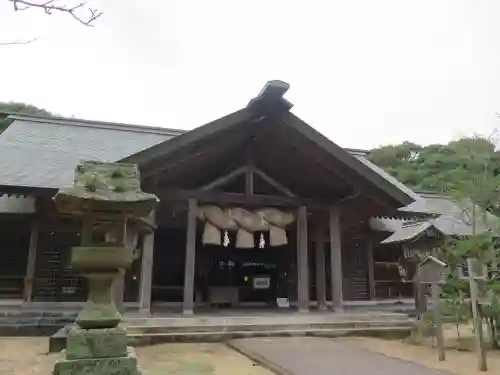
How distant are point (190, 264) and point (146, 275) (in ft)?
3.43

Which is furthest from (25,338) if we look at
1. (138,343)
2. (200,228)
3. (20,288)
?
(200,228)

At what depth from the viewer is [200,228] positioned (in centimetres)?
1352

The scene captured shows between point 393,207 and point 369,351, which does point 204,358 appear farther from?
point 393,207

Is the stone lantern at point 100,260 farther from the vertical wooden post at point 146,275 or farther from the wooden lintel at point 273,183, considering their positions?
the wooden lintel at point 273,183

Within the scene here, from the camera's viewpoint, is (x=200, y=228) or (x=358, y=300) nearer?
(x=200, y=228)

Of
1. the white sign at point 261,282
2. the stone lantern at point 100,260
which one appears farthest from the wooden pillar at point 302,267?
the stone lantern at point 100,260

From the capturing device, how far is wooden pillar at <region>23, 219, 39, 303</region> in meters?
11.7

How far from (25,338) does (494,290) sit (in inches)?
398

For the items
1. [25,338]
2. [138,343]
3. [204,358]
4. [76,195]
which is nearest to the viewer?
[76,195]

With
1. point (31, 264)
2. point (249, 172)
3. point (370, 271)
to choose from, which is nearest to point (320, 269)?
point (370, 271)

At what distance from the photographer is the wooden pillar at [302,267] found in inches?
436

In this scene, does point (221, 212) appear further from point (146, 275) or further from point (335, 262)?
point (335, 262)

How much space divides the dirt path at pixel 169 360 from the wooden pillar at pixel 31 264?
265 centimetres

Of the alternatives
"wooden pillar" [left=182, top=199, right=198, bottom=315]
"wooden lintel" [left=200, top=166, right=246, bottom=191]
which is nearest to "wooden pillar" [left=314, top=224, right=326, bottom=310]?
"wooden lintel" [left=200, top=166, right=246, bottom=191]
